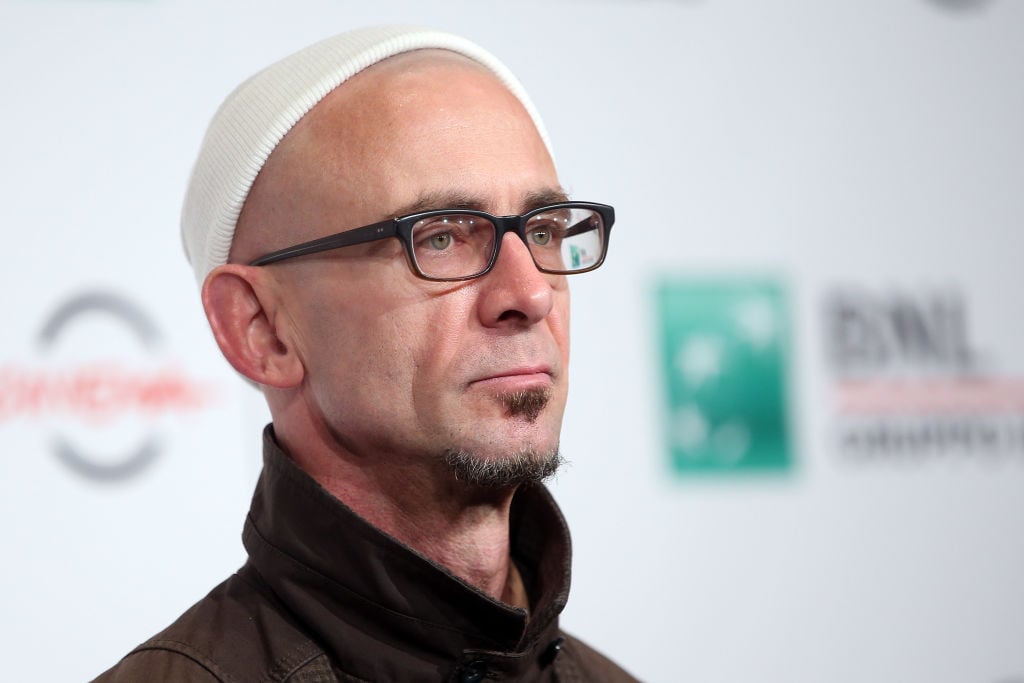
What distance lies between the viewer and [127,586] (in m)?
2.35

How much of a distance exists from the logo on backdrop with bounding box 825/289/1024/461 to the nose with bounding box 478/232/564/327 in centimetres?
178

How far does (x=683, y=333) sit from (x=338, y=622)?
5.35ft

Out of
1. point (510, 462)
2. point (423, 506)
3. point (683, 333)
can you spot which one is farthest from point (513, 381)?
point (683, 333)

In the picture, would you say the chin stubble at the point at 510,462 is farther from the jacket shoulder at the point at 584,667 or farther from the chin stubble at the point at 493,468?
the jacket shoulder at the point at 584,667

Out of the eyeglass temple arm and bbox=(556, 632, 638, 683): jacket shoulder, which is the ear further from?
bbox=(556, 632, 638, 683): jacket shoulder

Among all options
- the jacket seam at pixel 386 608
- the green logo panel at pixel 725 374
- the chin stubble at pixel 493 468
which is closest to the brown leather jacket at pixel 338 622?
the jacket seam at pixel 386 608

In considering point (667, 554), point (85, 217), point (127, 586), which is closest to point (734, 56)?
point (667, 554)

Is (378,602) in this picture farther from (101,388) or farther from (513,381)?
(101,388)

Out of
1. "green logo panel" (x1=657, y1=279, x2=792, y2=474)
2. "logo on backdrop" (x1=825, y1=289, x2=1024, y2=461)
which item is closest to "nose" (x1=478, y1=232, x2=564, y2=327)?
"green logo panel" (x1=657, y1=279, x2=792, y2=474)

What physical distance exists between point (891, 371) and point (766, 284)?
457 millimetres

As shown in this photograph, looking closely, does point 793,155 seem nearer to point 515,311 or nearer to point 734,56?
point 734,56

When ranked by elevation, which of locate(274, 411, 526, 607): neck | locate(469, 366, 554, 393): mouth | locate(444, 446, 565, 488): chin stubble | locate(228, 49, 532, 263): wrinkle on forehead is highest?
locate(228, 49, 532, 263): wrinkle on forehead

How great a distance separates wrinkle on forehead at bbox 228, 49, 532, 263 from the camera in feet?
5.13

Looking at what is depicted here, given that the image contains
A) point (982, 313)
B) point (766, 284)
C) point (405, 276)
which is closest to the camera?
point (405, 276)
